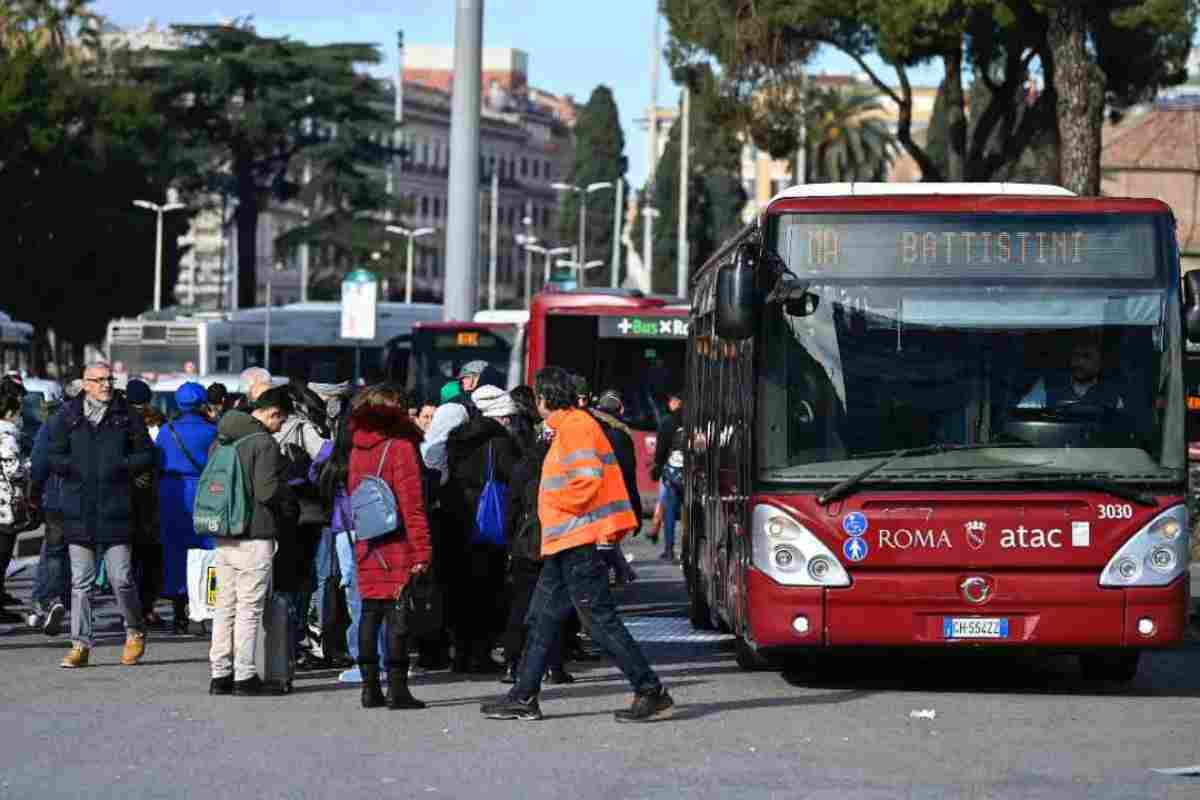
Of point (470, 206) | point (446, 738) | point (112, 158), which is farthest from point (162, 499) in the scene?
point (112, 158)

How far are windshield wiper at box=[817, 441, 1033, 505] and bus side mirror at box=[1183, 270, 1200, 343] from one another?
99cm

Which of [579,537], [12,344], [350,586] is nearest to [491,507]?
[350,586]

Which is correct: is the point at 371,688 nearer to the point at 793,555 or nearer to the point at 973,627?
the point at 793,555

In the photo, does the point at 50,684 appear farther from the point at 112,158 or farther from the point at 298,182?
the point at 112,158

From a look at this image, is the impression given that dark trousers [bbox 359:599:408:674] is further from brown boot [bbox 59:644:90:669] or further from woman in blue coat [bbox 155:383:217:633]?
woman in blue coat [bbox 155:383:217:633]

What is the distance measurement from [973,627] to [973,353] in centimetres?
137

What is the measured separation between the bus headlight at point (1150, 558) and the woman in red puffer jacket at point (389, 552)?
3422mm

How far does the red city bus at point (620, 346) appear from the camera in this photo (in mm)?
37844

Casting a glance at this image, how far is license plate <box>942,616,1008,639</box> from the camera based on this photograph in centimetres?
1428

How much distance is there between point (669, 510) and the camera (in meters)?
29.1

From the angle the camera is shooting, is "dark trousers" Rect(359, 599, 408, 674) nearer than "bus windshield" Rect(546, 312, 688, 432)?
Yes

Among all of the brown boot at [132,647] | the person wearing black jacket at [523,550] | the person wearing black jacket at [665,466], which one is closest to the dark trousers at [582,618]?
the person wearing black jacket at [523,550]

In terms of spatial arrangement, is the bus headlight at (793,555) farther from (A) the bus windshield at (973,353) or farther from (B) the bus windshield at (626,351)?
(B) the bus windshield at (626,351)

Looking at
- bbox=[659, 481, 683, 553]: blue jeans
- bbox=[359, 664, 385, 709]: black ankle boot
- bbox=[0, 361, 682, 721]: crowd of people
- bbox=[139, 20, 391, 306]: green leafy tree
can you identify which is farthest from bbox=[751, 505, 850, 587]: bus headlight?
bbox=[139, 20, 391, 306]: green leafy tree
